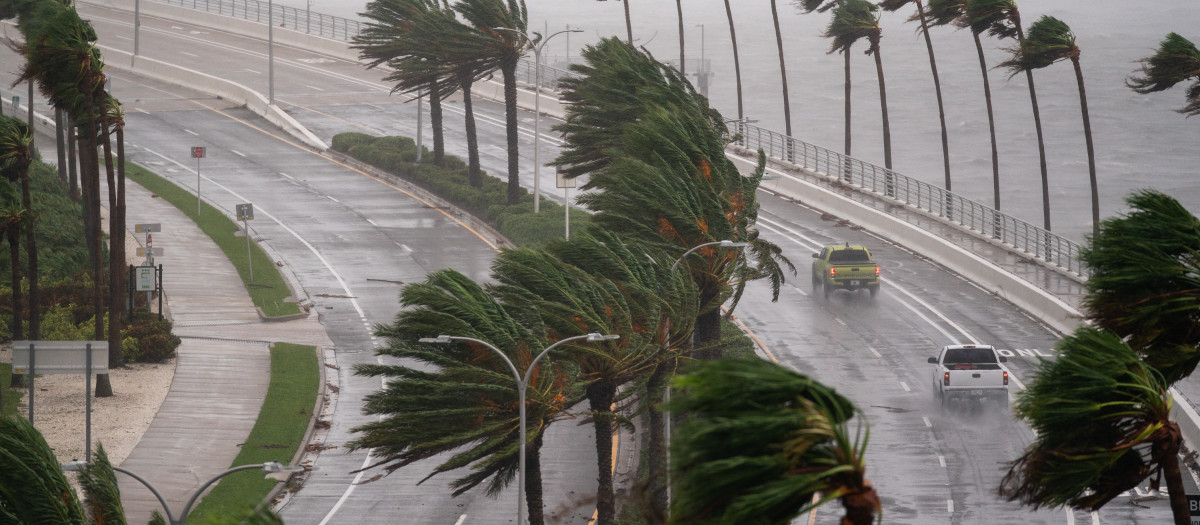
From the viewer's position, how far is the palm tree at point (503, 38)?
55812mm

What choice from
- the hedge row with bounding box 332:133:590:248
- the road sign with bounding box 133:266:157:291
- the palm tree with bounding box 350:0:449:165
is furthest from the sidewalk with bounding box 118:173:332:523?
the palm tree with bounding box 350:0:449:165

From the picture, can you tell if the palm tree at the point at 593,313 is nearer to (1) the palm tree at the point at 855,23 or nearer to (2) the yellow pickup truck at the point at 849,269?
(2) the yellow pickup truck at the point at 849,269

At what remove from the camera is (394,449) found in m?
22.6

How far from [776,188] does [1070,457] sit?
5606 centimetres

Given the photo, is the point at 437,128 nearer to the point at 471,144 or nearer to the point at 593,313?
the point at 471,144

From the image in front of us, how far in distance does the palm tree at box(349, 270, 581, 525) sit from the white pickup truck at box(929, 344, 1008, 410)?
15.9 metres

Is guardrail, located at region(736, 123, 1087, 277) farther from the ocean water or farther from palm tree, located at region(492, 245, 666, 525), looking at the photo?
the ocean water

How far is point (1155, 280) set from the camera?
11.3 meters

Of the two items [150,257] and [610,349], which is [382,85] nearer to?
[150,257]

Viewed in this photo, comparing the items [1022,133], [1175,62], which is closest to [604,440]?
[1175,62]

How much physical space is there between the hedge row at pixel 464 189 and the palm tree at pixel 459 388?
24546 mm

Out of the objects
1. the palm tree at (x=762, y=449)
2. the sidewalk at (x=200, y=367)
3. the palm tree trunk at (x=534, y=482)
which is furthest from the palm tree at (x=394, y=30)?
the palm tree at (x=762, y=449)

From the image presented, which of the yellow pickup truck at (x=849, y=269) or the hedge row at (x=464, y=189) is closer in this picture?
the yellow pickup truck at (x=849, y=269)

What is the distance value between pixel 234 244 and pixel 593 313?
110 feet
